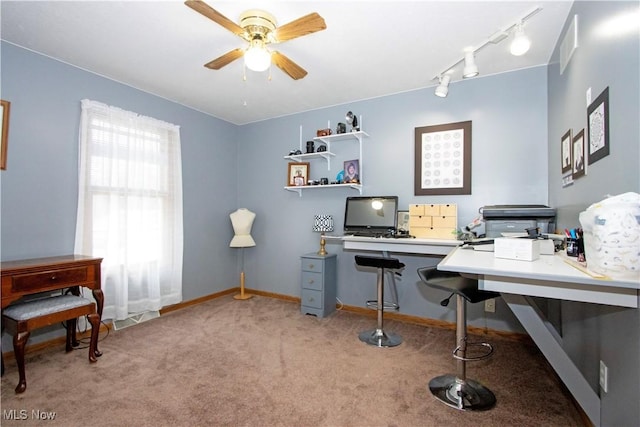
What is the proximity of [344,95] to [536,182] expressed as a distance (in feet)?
6.79

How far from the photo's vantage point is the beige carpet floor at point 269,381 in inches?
65.3

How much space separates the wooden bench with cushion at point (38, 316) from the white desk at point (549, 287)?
8.09 feet

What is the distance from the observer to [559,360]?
157cm

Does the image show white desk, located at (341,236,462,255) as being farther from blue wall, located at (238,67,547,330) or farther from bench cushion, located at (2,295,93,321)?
bench cushion, located at (2,295,93,321)

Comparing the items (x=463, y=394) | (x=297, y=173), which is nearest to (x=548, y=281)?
(x=463, y=394)

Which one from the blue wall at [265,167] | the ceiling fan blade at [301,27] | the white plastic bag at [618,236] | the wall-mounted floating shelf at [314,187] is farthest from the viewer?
the wall-mounted floating shelf at [314,187]

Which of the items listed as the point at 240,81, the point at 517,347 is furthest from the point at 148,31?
the point at 517,347

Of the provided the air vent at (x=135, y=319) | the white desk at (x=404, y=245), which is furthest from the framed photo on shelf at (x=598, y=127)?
the air vent at (x=135, y=319)

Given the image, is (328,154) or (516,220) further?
(328,154)

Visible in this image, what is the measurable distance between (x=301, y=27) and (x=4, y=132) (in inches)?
94.1

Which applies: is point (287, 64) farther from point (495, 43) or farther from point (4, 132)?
point (4, 132)

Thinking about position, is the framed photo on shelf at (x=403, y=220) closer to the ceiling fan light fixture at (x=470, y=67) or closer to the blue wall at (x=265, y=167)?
the blue wall at (x=265, y=167)

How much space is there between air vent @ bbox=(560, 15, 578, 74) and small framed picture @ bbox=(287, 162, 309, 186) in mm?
2592

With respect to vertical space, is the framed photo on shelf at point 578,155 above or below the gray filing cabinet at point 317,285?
above
